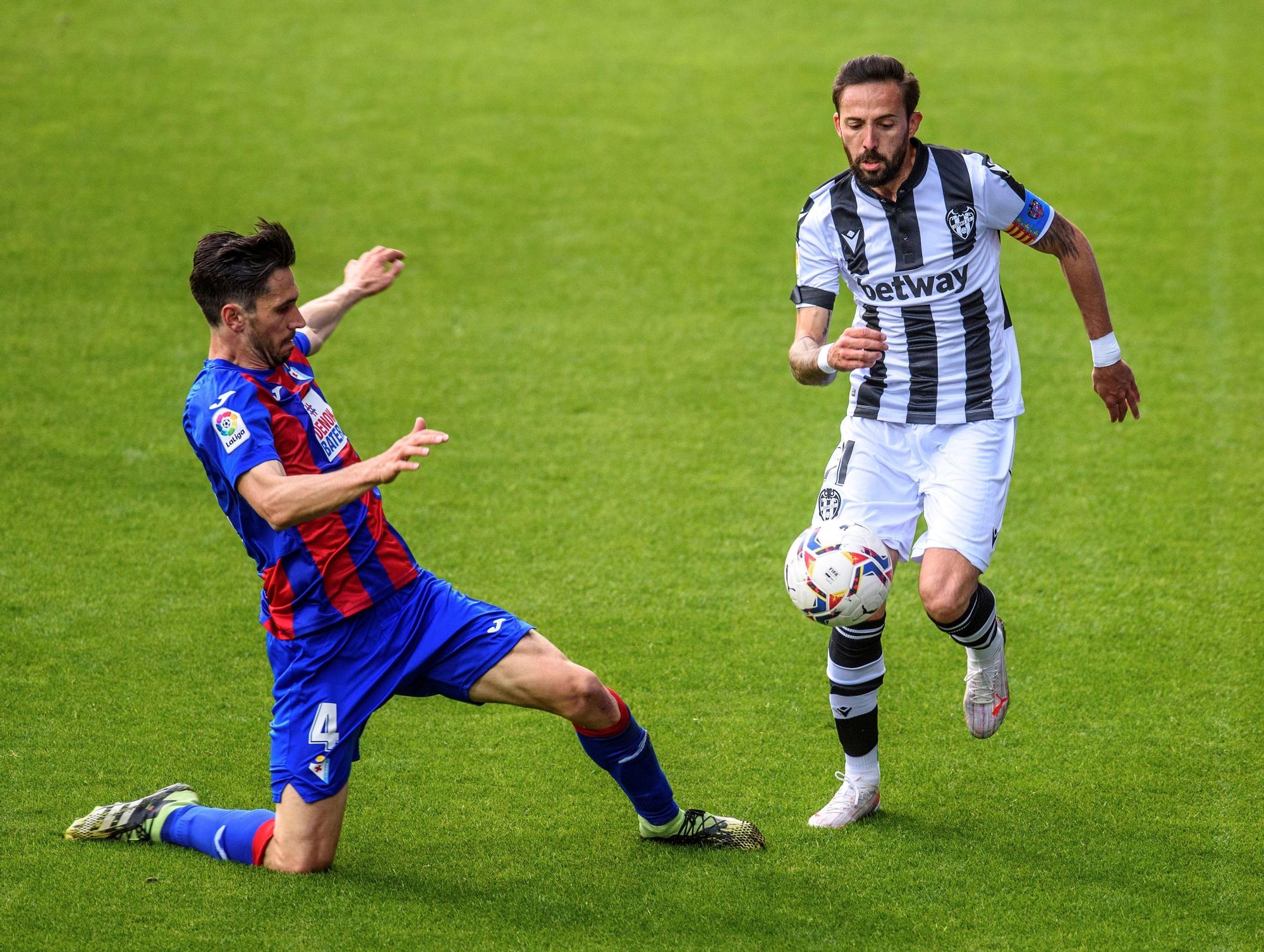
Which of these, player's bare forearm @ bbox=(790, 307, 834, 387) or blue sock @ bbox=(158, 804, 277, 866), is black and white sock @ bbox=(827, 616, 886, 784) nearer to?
player's bare forearm @ bbox=(790, 307, 834, 387)

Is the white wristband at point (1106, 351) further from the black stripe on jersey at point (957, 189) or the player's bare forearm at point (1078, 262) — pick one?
the black stripe on jersey at point (957, 189)

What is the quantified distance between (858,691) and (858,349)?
1.30 m

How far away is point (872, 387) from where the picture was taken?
16.4 feet

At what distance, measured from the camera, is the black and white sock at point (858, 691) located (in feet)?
16.0

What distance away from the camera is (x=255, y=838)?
14.8 ft

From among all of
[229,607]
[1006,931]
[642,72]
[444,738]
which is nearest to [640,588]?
[444,738]

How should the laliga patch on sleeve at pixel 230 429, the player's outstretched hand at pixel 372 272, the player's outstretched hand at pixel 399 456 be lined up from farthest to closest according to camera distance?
the player's outstretched hand at pixel 372 272 → the laliga patch on sleeve at pixel 230 429 → the player's outstretched hand at pixel 399 456

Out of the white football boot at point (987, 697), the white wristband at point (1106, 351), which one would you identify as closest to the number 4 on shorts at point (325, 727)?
the white football boot at point (987, 697)

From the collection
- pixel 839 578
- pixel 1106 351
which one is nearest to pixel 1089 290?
pixel 1106 351

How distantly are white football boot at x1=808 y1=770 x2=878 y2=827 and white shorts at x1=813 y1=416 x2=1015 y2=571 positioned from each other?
0.83 meters

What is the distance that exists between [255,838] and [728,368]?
16.8 feet

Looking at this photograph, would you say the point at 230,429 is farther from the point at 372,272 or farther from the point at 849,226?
the point at 849,226

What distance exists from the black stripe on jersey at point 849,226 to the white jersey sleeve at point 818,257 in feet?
0.07

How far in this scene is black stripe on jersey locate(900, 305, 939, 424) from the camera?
489 centimetres
